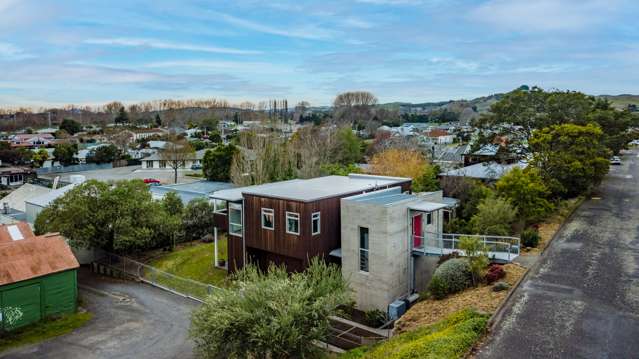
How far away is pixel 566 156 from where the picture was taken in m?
29.0

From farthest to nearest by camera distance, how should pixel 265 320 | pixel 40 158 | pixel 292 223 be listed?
pixel 40 158 → pixel 292 223 → pixel 265 320

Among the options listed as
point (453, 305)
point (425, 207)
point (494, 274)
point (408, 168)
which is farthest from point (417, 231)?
point (408, 168)

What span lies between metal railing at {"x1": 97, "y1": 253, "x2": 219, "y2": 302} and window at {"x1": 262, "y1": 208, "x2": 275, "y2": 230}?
367 cm

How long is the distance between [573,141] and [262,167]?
23667 mm

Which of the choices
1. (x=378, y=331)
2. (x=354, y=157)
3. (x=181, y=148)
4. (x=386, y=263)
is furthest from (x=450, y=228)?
(x=181, y=148)

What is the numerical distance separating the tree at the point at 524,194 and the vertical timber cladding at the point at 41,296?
21044 millimetres

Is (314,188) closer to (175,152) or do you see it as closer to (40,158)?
(175,152)

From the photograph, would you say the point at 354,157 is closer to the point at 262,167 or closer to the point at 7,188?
the point at 262,167

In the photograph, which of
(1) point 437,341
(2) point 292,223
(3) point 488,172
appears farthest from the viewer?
(3) point 488,172

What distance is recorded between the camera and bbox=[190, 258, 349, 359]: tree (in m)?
12.5

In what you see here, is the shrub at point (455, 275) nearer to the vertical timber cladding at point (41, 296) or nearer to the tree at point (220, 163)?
the vertical timber cladding at point (41, 296)

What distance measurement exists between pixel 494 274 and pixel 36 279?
60.3 ft

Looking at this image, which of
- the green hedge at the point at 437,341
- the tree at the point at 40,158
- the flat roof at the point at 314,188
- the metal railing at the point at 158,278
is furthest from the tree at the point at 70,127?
the green hedge at the point at 437,341

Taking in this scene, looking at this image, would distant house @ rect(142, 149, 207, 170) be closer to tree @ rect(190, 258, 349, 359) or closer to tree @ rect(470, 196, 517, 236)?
tree @ rect(470, 196, 517, 236)
